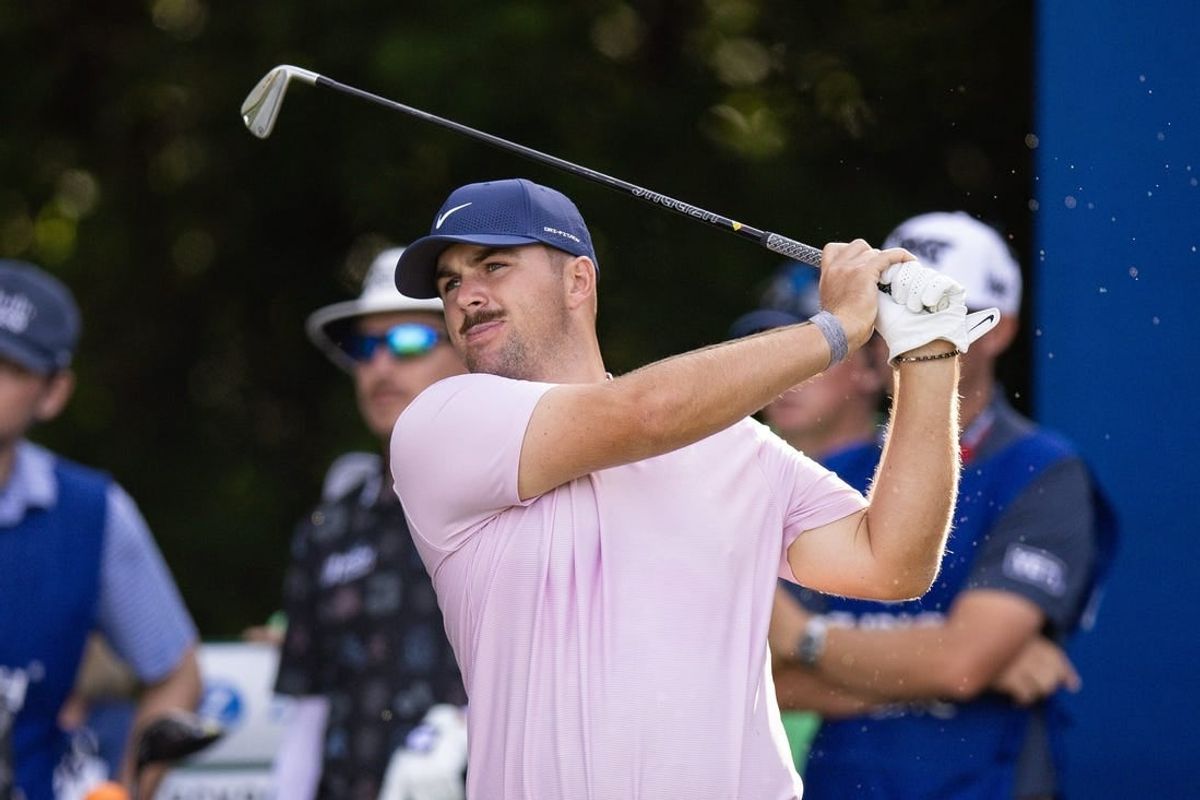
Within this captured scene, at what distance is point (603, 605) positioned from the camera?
325 centimetres

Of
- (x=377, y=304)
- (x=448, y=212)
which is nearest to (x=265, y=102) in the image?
(x=448, y=212)

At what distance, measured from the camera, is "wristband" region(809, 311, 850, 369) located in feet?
10.8

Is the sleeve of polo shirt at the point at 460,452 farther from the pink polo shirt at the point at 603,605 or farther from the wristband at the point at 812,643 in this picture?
the wristband at the point at 812,643

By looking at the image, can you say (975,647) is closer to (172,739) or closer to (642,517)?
(642,517)

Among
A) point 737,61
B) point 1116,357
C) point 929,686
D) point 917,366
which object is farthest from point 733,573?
point 737,61

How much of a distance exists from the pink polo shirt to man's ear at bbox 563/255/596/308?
0.89 feet

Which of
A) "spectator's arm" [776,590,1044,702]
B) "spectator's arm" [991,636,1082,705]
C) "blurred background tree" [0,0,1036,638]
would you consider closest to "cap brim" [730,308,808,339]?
"spectator's arm" [776,590,1044,702]

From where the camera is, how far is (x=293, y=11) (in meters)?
8.01

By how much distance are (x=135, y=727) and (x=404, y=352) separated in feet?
4.26

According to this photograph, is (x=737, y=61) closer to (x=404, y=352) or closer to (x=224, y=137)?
(x=224, y=137)

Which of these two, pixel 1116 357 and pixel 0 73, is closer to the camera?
pixel 1116 357

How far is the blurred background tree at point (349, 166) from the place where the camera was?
7.54 metres

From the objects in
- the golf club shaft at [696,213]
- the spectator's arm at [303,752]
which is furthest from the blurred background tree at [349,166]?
the golf club shaft at [696,213]

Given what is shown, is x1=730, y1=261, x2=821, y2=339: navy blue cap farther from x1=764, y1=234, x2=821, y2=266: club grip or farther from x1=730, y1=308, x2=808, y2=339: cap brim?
x1=764, y1=234, x2=821, y2=266: club grip
